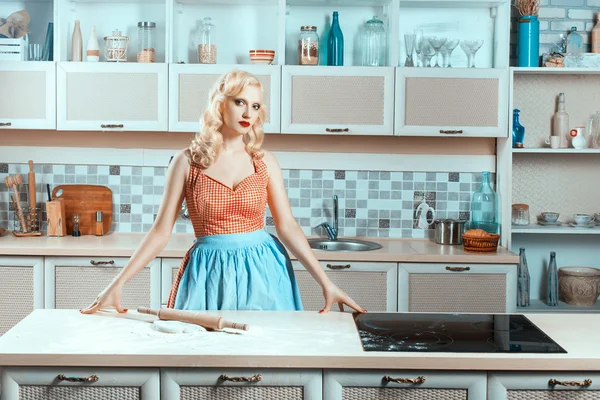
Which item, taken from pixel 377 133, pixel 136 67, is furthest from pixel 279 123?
pixel 136 67

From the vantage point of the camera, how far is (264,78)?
4520mm

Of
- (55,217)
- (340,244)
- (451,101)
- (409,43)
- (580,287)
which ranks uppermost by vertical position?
(409,43)

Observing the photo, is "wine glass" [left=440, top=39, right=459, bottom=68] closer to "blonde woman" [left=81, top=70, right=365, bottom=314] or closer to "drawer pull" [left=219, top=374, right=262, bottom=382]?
"blonde woman" [left=81, top=70, right=365, bottom=314]

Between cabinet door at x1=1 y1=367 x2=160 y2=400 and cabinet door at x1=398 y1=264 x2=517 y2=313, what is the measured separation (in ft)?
7.56

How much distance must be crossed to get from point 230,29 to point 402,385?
3108 mm

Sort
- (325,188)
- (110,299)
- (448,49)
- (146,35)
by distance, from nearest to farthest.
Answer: (110,299) → (448,49) → (146,35) → (325,188)

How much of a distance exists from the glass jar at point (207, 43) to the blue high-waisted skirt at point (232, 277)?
71.3 inches

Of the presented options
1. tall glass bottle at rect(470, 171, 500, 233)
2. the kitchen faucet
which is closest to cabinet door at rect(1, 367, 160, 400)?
the kitchen faucet

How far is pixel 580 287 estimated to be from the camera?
15.1ft

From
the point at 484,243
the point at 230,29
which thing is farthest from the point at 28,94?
the point at 484,243

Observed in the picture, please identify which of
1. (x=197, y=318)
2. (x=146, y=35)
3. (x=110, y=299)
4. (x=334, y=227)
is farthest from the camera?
(x=334, y=227)

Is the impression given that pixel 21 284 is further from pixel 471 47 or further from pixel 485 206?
pixel 471 47

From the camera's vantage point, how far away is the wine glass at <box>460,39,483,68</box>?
15.0 feet

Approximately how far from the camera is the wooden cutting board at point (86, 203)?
4.89 metres
